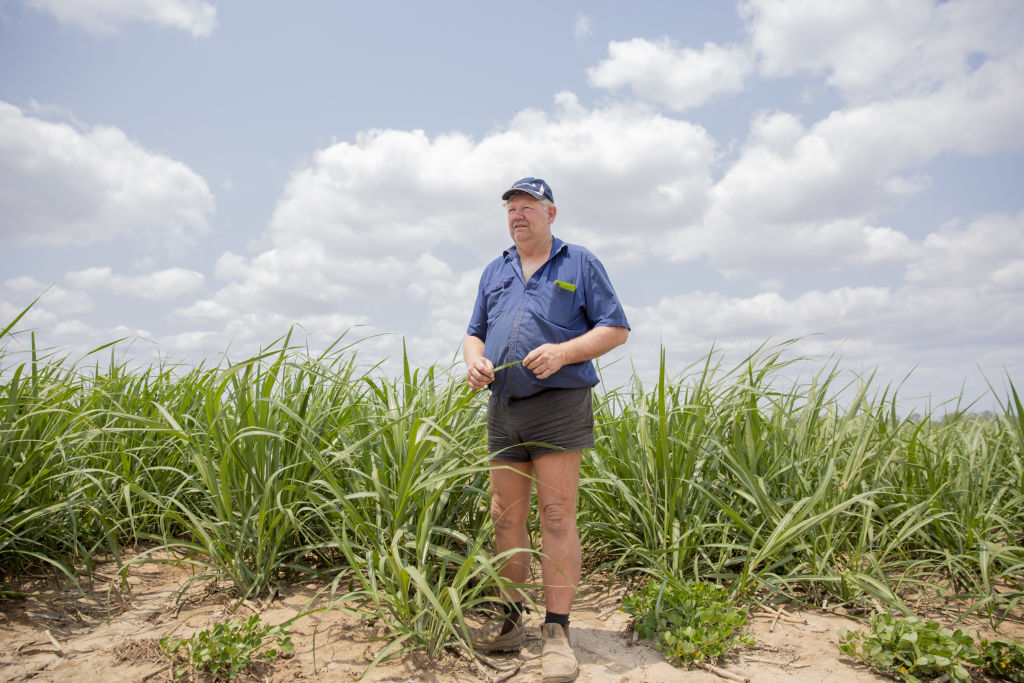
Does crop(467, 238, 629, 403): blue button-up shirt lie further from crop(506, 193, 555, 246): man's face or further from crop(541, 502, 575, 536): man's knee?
crop(541, 502, 575, 536): man's knee

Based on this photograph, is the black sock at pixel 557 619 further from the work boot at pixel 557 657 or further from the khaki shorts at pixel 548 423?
the khaki shorts at pixel 548 423

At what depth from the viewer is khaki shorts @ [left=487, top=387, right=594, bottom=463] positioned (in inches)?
104

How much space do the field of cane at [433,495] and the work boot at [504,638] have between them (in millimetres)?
101

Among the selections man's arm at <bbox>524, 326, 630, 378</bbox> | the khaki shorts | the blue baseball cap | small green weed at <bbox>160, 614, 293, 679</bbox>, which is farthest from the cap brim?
small green weed at <bbox>160, 614, 293, 679</bbox>

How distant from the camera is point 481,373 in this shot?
2.65 metres

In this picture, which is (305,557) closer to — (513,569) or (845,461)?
(513,569)

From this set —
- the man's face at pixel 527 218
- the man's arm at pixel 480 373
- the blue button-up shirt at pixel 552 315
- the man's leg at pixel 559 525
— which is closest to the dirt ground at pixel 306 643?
the man's leg at pixel 559 525

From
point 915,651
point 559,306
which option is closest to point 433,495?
point 559,306

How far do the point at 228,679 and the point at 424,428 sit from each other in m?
1.14

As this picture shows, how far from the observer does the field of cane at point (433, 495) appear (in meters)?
2.70

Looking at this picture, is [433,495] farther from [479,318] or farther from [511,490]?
[479,318]

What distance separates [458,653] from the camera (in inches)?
100

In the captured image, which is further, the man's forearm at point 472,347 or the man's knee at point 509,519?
the man's forearm at point 472,347

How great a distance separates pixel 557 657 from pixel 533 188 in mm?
1955
